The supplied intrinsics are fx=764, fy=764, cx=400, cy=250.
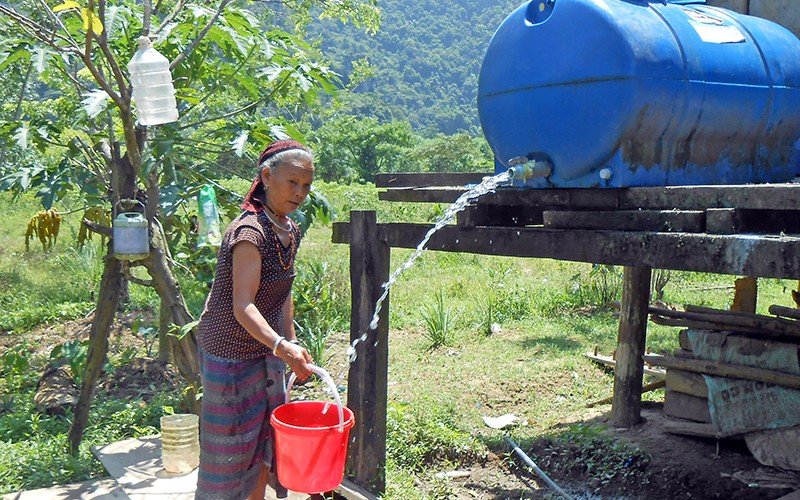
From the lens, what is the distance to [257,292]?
2.68 m

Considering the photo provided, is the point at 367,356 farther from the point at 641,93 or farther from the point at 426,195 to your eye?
the point at 641,93

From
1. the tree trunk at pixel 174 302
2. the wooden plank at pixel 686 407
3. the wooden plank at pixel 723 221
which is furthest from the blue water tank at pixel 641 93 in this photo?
the tree trunk at pixel 174 302

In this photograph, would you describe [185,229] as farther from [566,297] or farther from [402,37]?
[402,37]

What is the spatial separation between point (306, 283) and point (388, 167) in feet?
108

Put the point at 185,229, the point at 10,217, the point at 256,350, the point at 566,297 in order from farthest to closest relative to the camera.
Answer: the point at 10,217, the point at 566,297, the point at 185,229, the point at 256,350

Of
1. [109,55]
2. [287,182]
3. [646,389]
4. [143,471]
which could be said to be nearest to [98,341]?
[143,471]

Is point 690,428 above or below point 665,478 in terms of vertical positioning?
above

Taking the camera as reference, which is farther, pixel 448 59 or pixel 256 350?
pixel 448 59

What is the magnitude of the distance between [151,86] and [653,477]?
331 cm

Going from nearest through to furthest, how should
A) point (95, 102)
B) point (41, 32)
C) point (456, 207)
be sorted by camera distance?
point (456, 207), point (95, 102), point (41, 32)

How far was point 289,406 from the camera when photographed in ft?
9.23

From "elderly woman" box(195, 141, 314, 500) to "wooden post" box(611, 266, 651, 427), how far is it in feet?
8.92

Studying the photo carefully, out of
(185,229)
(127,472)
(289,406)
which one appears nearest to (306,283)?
(185,229)

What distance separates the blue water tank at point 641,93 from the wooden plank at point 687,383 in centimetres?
166
